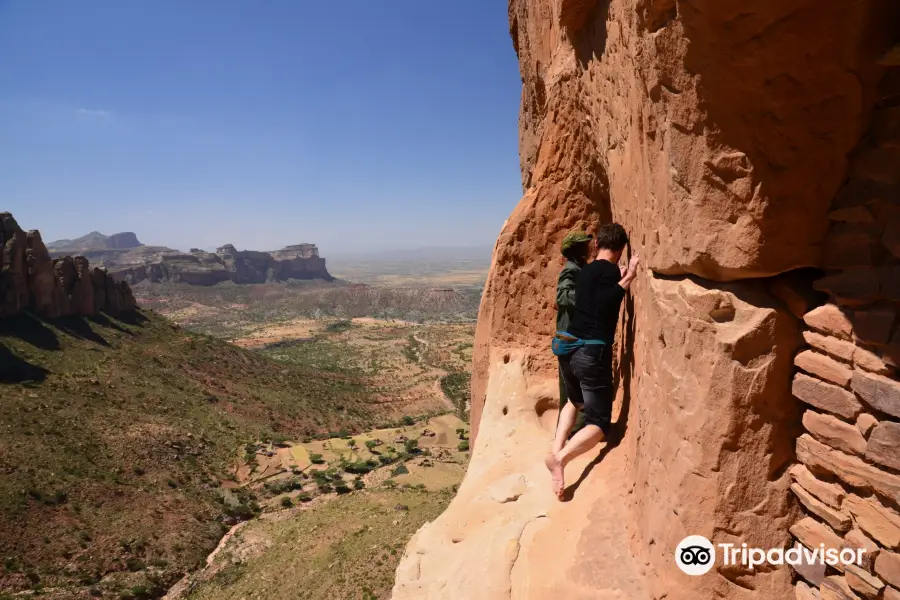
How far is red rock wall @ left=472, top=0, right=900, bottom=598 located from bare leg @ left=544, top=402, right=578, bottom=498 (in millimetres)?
860

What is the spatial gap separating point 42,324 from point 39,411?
17.7 meters

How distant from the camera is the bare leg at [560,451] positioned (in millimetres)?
4839

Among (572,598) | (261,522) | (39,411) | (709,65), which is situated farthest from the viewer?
(39,411)

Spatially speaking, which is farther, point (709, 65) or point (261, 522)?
point (261, 522)

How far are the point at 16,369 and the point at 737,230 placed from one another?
39045mm

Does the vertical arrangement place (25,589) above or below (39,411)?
below

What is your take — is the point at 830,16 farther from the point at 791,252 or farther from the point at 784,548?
the point at 784,548

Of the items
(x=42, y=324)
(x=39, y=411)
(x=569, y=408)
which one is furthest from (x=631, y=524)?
(x=42, y=324)

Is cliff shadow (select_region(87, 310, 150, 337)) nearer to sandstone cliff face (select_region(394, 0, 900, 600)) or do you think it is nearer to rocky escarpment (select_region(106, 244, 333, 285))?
sandstone cliff face (select_region(394, 0, 900, 600))

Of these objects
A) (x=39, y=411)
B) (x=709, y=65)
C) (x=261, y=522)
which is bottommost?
(x=261, y=522)

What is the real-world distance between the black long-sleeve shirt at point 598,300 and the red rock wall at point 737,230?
0.43m

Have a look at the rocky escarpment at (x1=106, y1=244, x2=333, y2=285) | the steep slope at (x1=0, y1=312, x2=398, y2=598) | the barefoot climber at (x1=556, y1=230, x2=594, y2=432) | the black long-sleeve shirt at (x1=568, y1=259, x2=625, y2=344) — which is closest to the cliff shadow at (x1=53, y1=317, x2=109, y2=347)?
the steep slope at (x1=0, y1=312, x2=398, y2=598)

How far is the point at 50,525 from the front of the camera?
19.4 metres

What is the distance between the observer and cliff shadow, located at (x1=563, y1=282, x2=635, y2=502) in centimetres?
484
